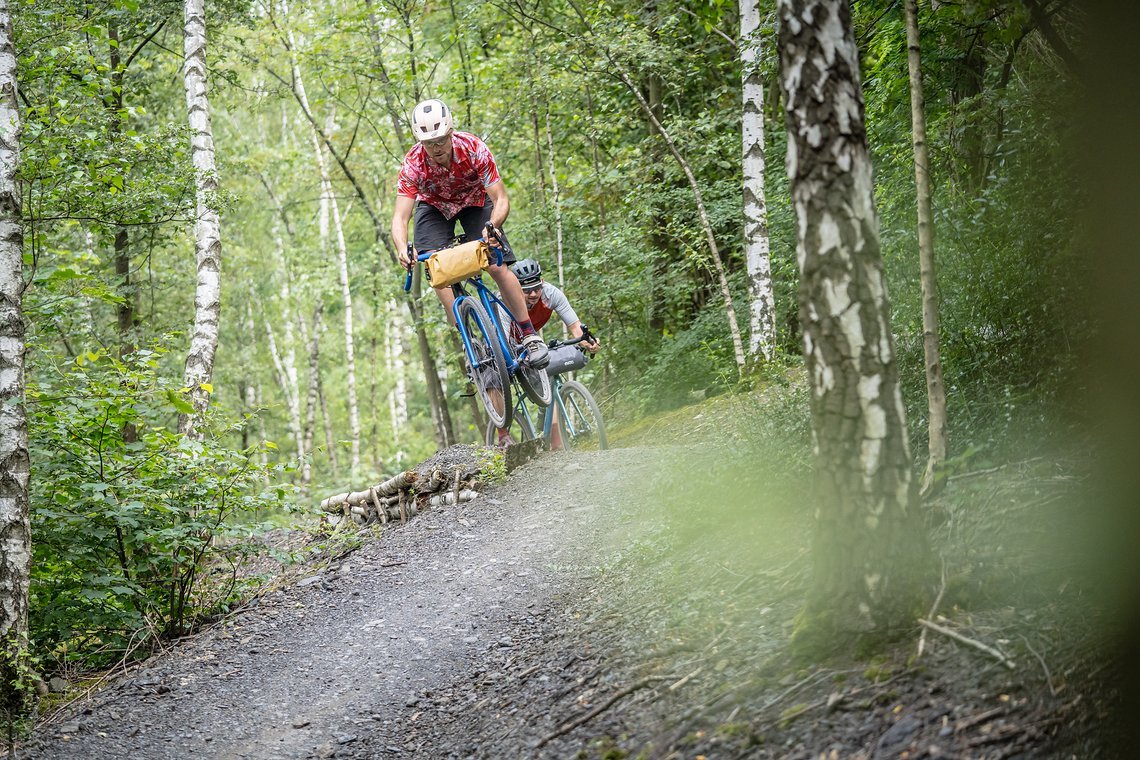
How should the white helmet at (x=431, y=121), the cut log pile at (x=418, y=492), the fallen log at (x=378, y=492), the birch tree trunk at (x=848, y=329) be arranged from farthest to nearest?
the fallen log at (x=378, y=492)
the cut log pile at (x=418, y=492)
the white helmet at (x=431, y=121)
the birch tree trunk at (x=848, y=329)

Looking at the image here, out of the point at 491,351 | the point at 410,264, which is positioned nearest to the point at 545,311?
the point at 491,351

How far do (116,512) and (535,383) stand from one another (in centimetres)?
364

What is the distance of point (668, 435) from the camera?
8758 mm

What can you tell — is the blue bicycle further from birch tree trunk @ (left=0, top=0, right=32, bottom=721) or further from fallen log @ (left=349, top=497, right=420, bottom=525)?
birch tree trunk @ (left=0, top=0, right=32, bottom=721)

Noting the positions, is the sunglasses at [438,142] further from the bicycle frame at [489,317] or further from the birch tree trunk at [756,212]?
the birch tree trunk at [756,212]

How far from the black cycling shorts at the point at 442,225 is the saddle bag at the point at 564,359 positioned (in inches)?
36.1

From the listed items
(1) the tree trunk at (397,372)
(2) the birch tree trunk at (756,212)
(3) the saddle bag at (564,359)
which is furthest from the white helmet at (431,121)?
(1) the tree trunk at (397,372)

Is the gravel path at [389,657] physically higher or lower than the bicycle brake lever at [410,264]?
lower

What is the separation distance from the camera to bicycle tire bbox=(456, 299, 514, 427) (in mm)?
7406

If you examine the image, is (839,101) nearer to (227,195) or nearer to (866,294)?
(866,294)

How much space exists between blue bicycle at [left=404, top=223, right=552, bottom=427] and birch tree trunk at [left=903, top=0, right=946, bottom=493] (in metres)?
3.96

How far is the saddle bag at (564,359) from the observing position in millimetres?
7531

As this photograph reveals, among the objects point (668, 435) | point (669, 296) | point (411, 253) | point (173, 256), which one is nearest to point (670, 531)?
point (411, 253)

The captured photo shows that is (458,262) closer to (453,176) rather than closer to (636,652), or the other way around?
(453,176)
